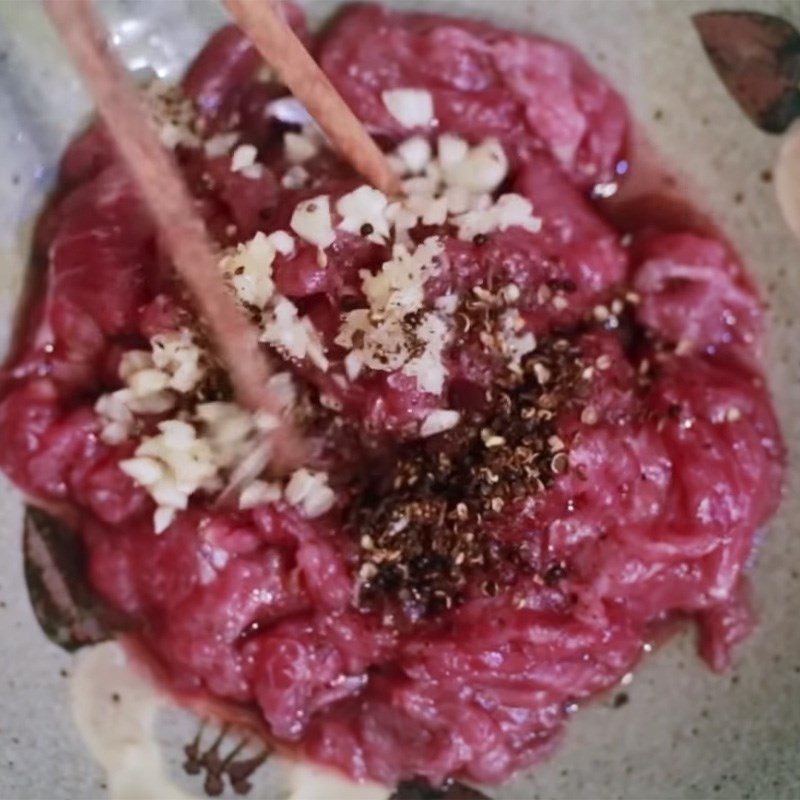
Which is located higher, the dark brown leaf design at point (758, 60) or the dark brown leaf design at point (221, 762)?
the dark brown leaf design at point (758, 60)

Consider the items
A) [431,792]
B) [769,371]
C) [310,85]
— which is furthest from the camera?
[769,371]

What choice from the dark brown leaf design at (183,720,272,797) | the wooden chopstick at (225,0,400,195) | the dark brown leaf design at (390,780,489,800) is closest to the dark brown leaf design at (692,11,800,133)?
the wooden chopstick at (225,0,400,195)

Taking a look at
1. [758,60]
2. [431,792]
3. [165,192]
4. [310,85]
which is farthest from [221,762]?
[758,60]

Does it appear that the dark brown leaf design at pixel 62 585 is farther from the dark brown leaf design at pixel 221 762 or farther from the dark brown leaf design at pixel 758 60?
the dark brown leaf design at pixel 758 60

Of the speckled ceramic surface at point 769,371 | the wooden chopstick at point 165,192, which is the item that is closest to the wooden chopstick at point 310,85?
the wooden chopstick at point 165,192

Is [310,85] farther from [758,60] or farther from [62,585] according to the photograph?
[62,585]

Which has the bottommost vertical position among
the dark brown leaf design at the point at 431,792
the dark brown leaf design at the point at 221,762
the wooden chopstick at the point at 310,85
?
the dark brown leaf design at the point at 431,792
